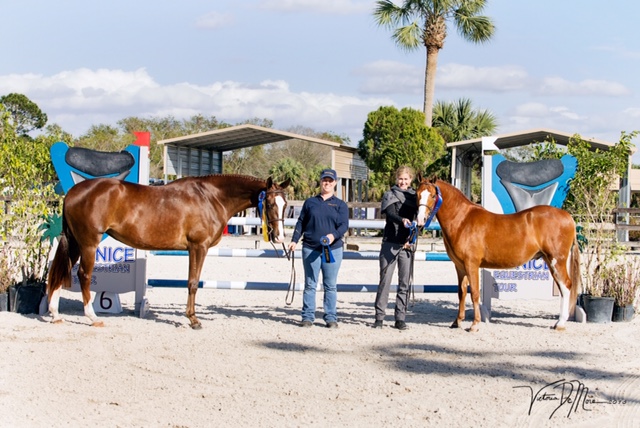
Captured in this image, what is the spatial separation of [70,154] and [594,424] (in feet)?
21.8

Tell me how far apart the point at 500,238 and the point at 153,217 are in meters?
3.79

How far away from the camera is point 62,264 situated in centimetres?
831

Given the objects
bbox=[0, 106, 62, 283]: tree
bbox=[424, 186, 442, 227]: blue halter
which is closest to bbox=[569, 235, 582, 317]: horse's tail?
bbox=[424, 186, 442, 227]: blue halter

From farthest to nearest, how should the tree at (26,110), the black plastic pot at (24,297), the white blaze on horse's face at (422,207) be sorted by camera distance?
1. the tree at (26,110)
2. the black plastic pot at (24,297)
3. the white blaze on horse's face at (422,207)

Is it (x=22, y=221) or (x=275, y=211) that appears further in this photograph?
(x=22, y=221)

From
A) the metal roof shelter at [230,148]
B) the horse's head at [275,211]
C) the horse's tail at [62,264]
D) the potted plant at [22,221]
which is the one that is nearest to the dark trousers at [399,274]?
the horse's head at [275,211]

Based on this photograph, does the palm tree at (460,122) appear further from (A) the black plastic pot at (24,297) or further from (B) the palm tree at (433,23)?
(A) the black plastic pot at (24,297)

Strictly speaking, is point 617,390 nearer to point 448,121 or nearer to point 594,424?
point 594,424

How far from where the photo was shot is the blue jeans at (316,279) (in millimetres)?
8234

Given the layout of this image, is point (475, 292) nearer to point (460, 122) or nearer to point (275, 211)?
point (275, 211)

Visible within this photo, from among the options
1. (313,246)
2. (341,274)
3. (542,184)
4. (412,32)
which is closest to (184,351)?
(313,246)

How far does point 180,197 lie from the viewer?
8430 millimetres

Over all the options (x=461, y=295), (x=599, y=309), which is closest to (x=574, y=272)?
(x=599, y=309)

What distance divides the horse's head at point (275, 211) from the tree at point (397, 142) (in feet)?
63.0
